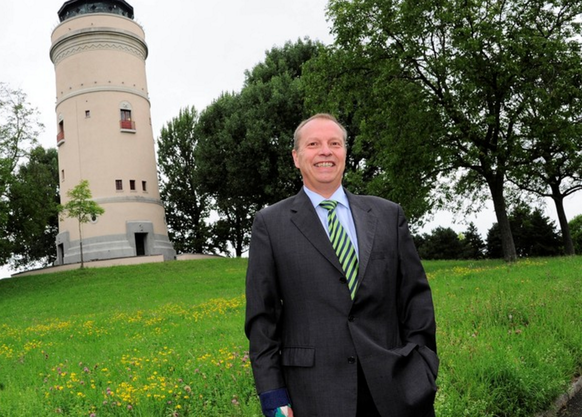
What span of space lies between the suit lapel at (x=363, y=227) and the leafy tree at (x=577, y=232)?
38541mm

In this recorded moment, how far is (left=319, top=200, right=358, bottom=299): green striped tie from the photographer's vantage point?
272 centimetres

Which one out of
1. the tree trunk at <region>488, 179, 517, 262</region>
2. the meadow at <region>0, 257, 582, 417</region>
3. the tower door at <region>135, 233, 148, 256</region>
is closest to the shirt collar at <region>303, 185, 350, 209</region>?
the meadow at <region>0, 257, 582, 417</region>

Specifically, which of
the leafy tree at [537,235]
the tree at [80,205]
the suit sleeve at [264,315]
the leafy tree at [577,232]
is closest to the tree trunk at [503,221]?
the leafy tree at [537,235]

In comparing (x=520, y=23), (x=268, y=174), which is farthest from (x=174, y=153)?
(x=520, y=23)

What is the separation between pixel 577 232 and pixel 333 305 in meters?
39.8

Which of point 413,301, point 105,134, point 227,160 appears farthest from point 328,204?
point 105,134

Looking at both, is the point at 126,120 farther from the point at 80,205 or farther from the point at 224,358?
the point at 224,358

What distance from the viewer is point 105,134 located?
37625 mm

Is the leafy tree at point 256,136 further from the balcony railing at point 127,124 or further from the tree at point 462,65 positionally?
the tree at point 462,65

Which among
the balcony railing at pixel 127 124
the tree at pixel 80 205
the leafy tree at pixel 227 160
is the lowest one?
the tree at pixel 80 205

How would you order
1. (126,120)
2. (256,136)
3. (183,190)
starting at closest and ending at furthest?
(256,136) → (126,120) → (183,190)

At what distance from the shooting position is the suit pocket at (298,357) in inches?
104

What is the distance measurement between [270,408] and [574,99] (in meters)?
20.6

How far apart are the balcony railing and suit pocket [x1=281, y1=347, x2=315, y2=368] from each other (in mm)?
37917
